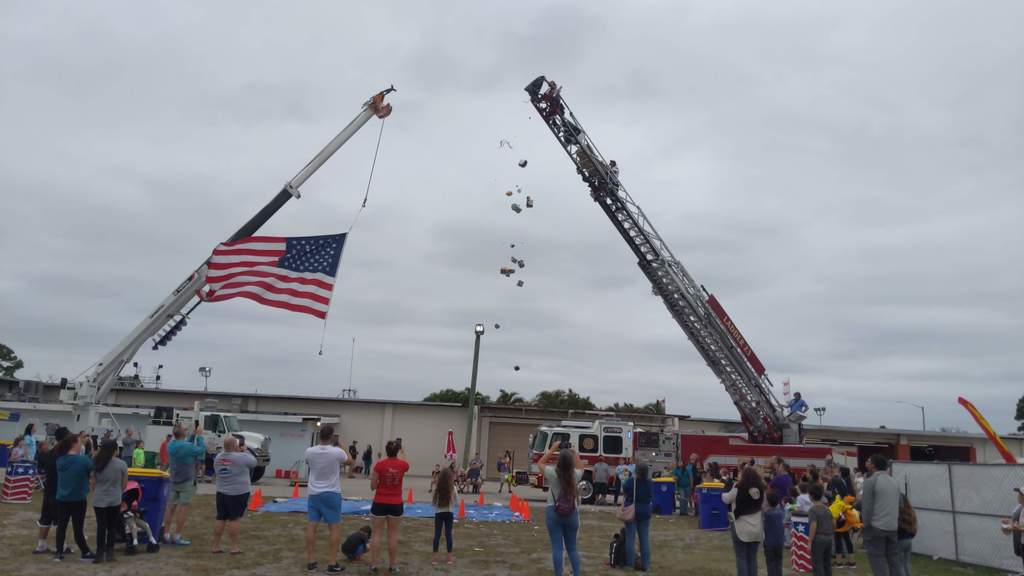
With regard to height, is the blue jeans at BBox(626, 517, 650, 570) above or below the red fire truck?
below

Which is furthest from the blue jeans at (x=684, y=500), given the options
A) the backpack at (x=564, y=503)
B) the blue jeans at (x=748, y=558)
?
the backpack at (x=564, y=503)

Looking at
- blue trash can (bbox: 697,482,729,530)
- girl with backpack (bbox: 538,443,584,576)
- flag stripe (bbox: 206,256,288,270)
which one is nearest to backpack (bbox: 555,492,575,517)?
girl with backpack (bbox: 538,443,584,576)

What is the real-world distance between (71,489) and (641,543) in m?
7.53

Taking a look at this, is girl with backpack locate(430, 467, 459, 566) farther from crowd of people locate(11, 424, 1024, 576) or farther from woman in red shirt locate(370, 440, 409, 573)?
woman in red shirt locate(370, 440, 409, 573)

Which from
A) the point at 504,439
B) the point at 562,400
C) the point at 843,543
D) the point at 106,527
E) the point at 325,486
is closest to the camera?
the point at 325,486

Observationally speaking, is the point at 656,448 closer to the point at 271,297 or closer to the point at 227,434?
the point at 227,434

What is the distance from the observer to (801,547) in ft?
39.1

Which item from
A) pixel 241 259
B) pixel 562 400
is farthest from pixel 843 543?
pixel 562 400

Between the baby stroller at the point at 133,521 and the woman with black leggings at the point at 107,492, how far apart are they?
538 millimetres

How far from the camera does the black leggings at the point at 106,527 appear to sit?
9695 millimetres

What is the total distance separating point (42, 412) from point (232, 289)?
19.0m

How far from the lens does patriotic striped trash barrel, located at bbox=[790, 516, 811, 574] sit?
11719 millimetres

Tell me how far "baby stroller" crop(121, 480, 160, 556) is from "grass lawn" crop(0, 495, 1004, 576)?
0.17m

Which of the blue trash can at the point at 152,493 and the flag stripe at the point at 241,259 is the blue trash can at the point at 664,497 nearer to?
the flag stripe at the point at 241,259
